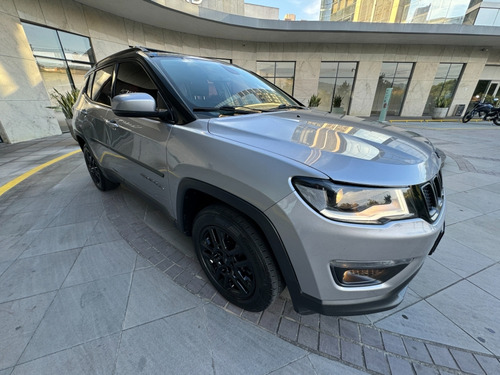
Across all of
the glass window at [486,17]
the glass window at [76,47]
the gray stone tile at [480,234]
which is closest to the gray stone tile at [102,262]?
the gray stone tile at [480,234]

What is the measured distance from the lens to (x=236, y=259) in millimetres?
1471

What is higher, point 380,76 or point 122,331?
point 380,76

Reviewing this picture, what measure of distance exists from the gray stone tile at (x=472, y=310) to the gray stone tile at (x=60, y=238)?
3383 millimetres

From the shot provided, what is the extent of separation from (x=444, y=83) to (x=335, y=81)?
804 centimetres

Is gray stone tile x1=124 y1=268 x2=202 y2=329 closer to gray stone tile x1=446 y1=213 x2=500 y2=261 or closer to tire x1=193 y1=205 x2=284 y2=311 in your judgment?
tire x1=193 y1=205 x2=284 y2=311

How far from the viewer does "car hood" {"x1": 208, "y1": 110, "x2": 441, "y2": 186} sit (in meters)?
1.05

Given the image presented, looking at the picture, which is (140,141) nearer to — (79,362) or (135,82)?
(135,82)

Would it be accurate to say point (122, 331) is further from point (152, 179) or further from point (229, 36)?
point (229, 36)

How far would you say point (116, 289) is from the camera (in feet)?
5.80

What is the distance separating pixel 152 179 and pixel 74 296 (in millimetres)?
1094

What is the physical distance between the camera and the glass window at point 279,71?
13766mm

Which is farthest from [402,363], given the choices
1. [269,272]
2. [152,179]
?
[152,179]

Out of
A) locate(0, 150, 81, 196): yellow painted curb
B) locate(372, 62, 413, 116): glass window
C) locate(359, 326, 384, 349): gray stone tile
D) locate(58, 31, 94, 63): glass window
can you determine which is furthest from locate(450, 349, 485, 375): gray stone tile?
locate(372, 62, 413, 116): glass window

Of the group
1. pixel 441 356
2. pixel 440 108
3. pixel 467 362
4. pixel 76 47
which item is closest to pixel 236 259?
pixel 441 356
